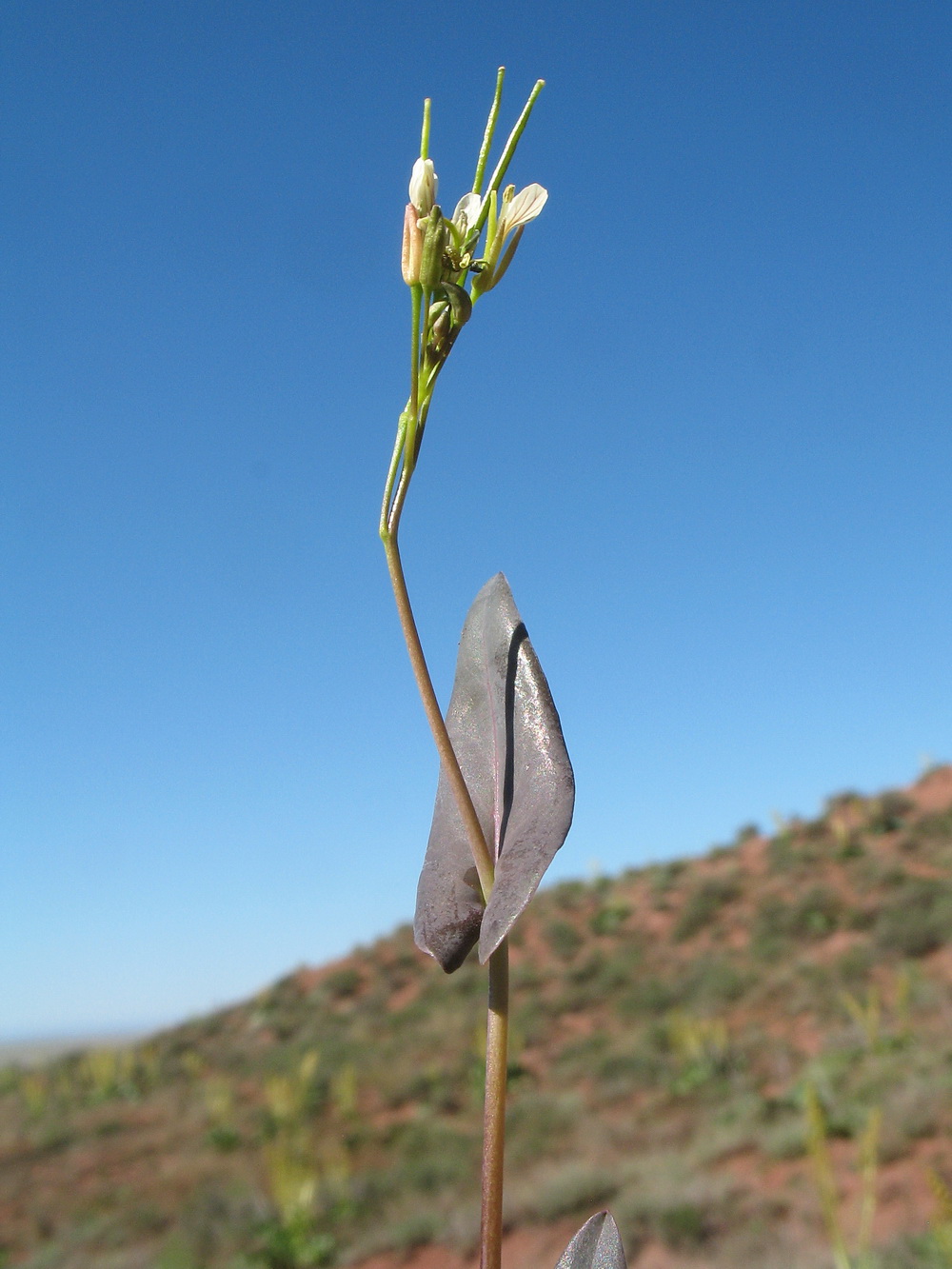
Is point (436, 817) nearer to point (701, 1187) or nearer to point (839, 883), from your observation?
point (701, 1187)

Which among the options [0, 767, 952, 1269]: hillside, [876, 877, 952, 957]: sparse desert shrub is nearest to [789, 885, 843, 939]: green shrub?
[0, 767, 952, 1269]: hillside

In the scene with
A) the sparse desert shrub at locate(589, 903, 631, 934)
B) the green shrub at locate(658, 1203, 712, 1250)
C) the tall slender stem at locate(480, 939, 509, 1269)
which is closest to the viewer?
the tall slender stem at locate(480, 939, 509, 1269)

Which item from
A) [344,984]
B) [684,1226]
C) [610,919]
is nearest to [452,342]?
[684,1226]

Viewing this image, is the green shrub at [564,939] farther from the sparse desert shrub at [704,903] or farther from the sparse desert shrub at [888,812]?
the sparse desert shrub at [888,812]

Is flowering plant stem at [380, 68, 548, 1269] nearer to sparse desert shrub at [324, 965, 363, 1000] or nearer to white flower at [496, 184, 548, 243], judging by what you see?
white flower at [496, 184, 548, 243]

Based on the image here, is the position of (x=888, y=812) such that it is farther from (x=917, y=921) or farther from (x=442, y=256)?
(x=442, y=256)

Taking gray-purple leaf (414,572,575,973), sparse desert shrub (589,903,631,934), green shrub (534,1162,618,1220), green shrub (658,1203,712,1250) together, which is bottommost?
green shrub (658,1203,712,1250)
